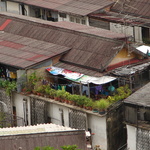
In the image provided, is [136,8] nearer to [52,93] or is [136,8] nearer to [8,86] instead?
[52,93]

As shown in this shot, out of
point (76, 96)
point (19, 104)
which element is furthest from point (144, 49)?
point (19, 104)

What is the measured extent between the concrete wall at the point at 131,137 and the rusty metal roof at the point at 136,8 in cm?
1973

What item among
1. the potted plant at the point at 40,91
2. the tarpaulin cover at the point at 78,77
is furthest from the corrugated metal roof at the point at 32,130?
the potted plant at the point at 40,91

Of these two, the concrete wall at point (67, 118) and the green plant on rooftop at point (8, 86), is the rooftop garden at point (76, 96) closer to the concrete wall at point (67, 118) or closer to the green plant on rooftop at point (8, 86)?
the concrete wall at point (67, 118)

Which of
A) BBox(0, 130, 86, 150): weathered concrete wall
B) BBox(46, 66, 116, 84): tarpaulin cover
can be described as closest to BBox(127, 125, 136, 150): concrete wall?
BBox(46, 66, 116, 84): tarpaulin cover

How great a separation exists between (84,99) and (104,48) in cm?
524

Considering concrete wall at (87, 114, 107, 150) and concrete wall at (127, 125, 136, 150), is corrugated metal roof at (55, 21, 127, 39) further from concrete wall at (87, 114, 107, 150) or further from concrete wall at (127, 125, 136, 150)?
concrete wall at (127, 125, 136, 150)

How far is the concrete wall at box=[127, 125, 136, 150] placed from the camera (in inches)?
1585

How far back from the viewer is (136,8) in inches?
2330

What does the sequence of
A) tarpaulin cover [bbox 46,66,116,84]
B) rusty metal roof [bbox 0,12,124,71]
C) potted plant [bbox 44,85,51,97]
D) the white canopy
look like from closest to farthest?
tarpaulin cover [bbox 46,66,116,84]
potted plant [bbox 44,85,51,97]
rusty metal roof [bbox 0,12,124,71]
the white canopy

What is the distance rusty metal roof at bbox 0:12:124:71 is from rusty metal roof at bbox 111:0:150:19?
834 cm

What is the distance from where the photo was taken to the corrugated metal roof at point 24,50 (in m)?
46.8

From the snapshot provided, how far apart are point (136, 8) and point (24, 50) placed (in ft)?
48.7

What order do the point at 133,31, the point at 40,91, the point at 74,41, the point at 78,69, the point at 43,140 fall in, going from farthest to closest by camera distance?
the point at 133,31 → the point at 74,41 → the point at 78,69 → the point at 40,91 → the point at 43,140
